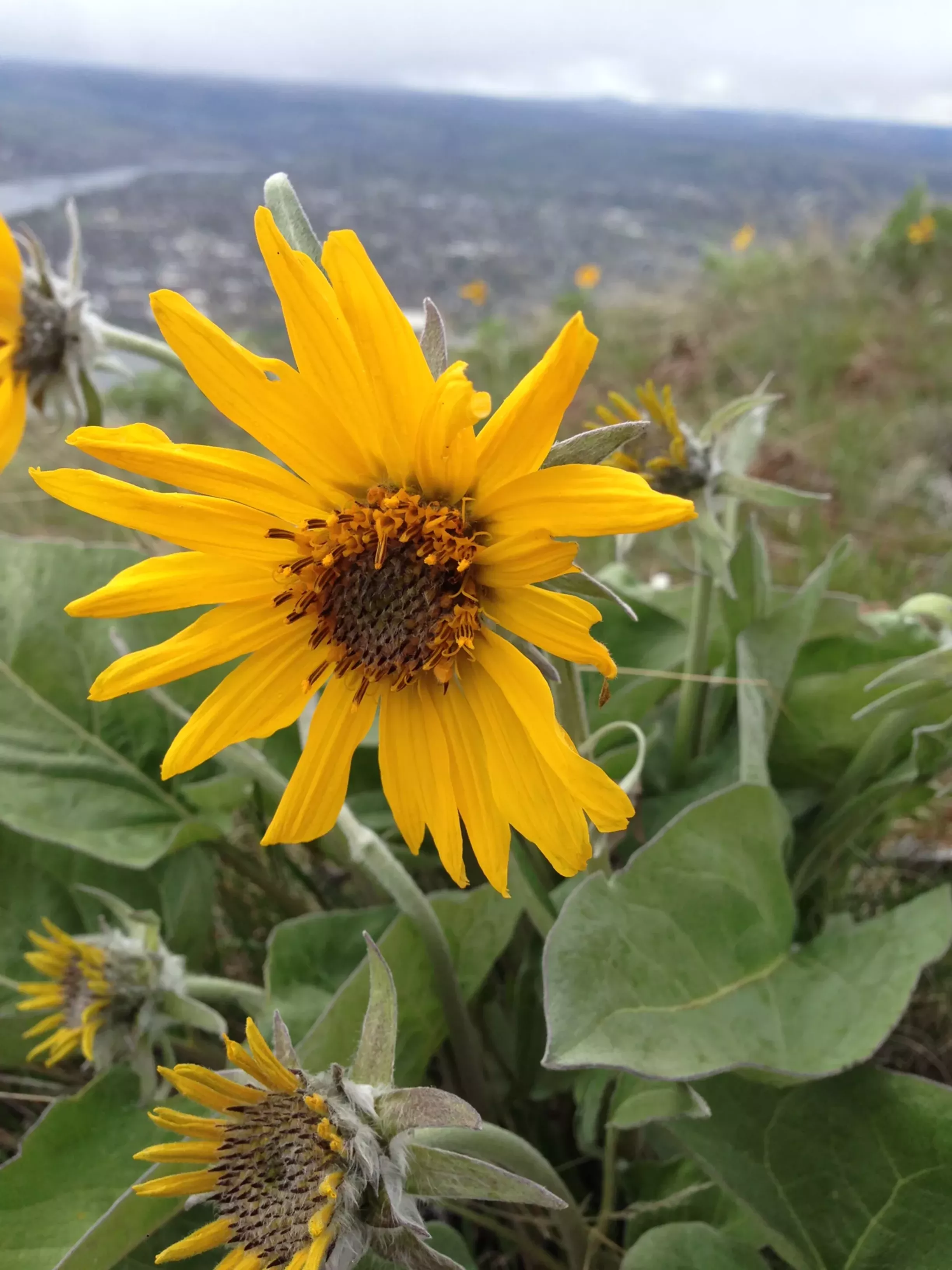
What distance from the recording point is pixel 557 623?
2.19 ft

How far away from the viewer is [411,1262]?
66cm

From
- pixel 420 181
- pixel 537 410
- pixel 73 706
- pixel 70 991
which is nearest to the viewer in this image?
pixel 537 410

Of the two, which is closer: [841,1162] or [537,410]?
[537,410]

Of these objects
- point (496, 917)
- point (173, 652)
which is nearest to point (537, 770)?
point (173, 652)

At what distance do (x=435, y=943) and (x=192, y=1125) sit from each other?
0.35 meters

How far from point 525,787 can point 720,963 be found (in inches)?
15.4

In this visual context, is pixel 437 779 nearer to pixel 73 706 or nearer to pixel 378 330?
pixel 378 330

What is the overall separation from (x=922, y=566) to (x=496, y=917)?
170 centimetres

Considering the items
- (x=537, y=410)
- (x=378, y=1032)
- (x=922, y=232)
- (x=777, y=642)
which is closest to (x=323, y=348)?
(x=537, y=410)

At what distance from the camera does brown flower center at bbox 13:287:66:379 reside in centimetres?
120

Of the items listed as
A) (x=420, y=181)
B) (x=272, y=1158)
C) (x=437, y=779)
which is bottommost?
(x=272, y=1158)

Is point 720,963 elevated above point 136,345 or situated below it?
below

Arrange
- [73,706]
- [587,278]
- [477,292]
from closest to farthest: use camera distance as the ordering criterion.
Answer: [73,706] < [477,292] < [587,278]

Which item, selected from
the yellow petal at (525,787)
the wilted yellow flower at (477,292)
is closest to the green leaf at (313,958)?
the yellow petal at (525,787)
